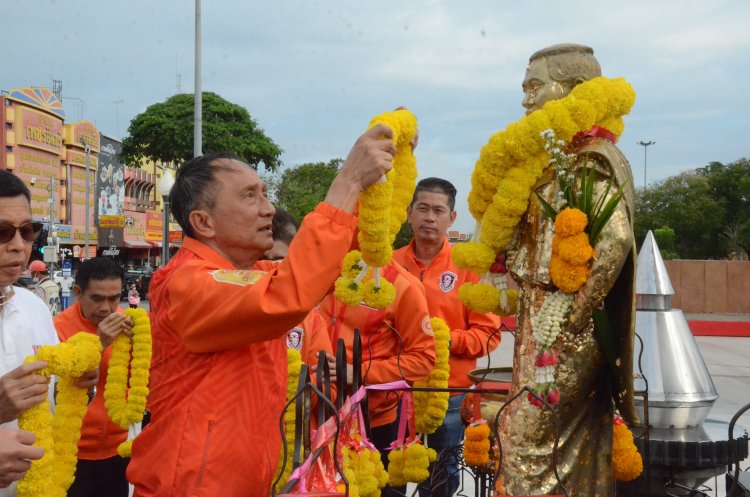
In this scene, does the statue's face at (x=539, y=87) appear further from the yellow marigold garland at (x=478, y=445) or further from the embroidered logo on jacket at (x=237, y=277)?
the embroidered logo on jacket at (x=237, y=277)

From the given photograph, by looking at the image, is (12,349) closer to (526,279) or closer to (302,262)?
(302,262)

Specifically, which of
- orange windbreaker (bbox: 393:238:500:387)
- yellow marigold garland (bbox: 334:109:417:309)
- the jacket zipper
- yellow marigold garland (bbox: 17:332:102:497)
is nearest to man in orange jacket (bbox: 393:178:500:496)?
orange windbreaker (bbox: 393:238:500:387)

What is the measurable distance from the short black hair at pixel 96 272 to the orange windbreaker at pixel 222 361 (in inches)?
64.7

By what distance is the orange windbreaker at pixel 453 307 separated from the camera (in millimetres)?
4312

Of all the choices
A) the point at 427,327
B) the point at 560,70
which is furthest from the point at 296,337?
the point at 560,70

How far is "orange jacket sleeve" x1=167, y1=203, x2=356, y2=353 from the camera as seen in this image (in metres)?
1.76

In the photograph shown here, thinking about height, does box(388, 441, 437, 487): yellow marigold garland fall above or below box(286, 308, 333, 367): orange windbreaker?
below

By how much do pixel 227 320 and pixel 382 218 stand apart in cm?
50

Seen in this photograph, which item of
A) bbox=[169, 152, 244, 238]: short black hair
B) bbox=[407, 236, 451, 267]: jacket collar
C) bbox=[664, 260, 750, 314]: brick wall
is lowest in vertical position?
bbox=[664, 260, 750, 314]: brick wall

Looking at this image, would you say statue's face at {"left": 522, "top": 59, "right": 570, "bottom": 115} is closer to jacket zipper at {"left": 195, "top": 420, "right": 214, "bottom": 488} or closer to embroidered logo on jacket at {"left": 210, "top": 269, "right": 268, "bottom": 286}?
embroidered logo on jacket at {"left": 210, "top": 269, "right": 268, "bottom": 286}

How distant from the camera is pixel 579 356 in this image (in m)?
2.65

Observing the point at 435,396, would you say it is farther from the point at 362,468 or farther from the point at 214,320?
the point at 214,320

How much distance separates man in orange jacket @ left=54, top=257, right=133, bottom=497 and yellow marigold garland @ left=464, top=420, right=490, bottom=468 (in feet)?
5.53

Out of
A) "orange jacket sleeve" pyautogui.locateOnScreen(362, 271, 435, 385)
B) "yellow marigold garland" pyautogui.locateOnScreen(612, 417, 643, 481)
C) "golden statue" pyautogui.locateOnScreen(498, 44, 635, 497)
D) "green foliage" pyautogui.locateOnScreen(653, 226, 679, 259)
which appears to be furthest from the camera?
"green foliage" pyautogui.locateOnScreen(653, 226, 679, 259)
